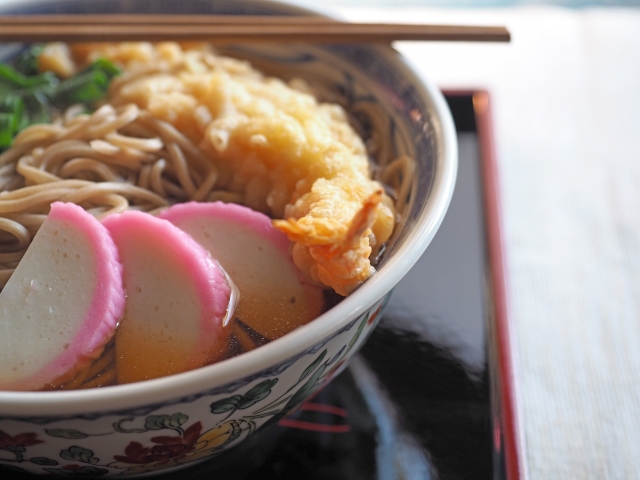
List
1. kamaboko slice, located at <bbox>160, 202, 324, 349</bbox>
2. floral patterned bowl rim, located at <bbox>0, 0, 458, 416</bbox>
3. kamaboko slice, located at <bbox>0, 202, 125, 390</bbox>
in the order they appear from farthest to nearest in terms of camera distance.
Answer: kamaboko slice, located at <bbox>160, 202, 324, 349</bbox>, kamaboko slice, located at <bbox>0, 202, 125, 390</bbox>, floral patterned bowl rim, located at <bbox>0, 0, 458, 416</bbox>

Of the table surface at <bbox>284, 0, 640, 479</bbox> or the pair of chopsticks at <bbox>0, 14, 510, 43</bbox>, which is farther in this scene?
the pair of chopsticks at <bbox>0, 14, 510, 43</bbox>

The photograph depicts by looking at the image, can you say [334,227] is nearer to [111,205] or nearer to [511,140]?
[111,205]

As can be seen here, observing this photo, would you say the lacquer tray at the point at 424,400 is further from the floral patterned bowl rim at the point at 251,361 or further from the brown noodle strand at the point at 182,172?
the brown noodle strand at the point at 182,172

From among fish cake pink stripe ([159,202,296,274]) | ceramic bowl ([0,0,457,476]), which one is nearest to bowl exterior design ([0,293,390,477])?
ceramic bowl ([0,0,457,476])

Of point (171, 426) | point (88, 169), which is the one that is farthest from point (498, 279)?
point (88, 169)

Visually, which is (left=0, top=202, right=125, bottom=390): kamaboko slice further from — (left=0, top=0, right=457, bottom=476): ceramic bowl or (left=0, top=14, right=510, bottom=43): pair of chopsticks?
(left=0, top=14, right=510, bottom=43): pair of chopsticks

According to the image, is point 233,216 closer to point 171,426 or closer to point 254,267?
point 254,267
